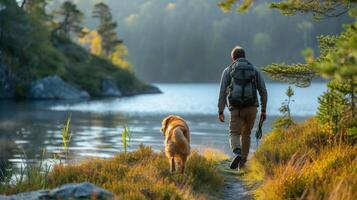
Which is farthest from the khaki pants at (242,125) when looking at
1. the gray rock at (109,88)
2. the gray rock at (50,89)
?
the gray rock at (109,88)

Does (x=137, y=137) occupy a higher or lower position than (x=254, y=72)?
lower

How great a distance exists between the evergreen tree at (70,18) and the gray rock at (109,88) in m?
11.6

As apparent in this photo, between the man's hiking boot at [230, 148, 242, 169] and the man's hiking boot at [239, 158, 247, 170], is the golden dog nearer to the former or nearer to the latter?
the man's hiking boot at [230, 148, 242, 169]

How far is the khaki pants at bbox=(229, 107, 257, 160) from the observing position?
1097cm

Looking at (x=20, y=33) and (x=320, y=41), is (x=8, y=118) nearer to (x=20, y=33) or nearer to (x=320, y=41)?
(x=320, y=41)

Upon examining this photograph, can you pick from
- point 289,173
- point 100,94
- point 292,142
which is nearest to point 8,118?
point 292,142

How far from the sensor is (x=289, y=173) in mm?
7957

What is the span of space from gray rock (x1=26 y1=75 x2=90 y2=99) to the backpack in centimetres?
7031

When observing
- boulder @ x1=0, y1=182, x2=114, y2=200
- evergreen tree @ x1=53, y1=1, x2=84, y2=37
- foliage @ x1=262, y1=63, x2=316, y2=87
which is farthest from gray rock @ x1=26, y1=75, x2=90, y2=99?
boulder @ x1=0, y1=182, x2=114, y2=200

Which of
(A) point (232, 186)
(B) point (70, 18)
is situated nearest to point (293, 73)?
(A) point (232, 186)

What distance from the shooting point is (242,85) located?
34.8ft

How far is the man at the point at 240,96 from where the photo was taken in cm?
1063

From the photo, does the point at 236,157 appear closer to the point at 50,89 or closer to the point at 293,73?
the point at 293,73

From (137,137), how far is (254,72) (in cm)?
1944
